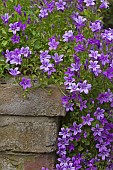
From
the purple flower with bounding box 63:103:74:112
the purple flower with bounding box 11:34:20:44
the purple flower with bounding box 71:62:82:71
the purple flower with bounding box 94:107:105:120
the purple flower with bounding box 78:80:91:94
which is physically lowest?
the purple flower with bounding box 94:107:105:120

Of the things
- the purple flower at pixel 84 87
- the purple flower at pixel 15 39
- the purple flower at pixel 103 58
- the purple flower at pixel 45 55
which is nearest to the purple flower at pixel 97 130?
the purple flower at pixel 84 87

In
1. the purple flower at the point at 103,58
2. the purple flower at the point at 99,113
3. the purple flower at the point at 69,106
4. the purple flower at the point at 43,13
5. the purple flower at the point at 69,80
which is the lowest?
the purple flower at the point at 99,113

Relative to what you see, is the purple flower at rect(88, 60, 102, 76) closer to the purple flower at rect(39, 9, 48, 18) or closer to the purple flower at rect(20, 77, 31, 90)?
the purple flower at rect(20, 77, 31, 90)

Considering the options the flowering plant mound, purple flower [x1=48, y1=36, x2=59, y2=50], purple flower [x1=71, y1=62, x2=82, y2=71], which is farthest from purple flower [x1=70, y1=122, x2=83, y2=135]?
purple flower [x1=48, y1=36, x2=59, y2=50]

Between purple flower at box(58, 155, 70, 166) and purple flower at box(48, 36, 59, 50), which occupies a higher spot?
purple flower at box(48, 36, 59, 50)

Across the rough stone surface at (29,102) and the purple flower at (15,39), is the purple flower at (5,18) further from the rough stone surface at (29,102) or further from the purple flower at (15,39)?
the rough stone surface at (29,102)

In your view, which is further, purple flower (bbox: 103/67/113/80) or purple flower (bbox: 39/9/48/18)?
purple flower (bbox: 39/9/48/18)

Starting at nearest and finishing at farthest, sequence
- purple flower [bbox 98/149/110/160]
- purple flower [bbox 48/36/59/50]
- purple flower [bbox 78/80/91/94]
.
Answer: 1. purple flower [bbox 78/80/91/94]
2. purple flower [bbox 48/36/59/50]
3. purple flower [bbox 98/149/110/160]

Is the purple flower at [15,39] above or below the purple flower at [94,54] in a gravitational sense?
above
